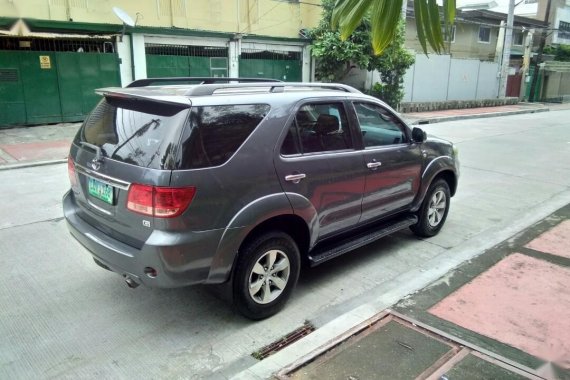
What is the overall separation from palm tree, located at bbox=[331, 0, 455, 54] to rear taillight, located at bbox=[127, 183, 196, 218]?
1875 mm

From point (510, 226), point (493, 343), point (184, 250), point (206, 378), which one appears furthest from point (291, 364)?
point (510, 226)

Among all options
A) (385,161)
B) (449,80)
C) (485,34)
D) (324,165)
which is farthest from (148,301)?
(485,34)

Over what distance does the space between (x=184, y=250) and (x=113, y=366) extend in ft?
2.97

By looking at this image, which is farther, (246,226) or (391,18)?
(246,226)

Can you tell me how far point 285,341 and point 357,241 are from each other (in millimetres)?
1288

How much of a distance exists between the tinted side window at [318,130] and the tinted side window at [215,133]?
0.39 meters

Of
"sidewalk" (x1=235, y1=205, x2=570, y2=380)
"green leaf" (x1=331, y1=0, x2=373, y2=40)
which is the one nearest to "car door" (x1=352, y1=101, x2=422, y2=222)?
"sidewalk" (x1=235, y1=205, x2=570, y2=380)

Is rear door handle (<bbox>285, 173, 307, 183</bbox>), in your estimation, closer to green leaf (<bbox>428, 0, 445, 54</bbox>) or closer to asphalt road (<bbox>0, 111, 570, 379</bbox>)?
asphalt road (<bbox>0, 111, 570, 379</bbox>)

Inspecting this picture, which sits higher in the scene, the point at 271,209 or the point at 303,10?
the point at 303,10

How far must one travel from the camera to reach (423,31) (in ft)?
3.99

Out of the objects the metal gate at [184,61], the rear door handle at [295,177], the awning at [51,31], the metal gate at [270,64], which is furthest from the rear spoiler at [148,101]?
the metal gate at [270,64]

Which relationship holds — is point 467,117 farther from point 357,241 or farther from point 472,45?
point 357,241

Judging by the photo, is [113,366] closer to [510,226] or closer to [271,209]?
[271,209]

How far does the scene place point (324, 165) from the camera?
3.81 meters
